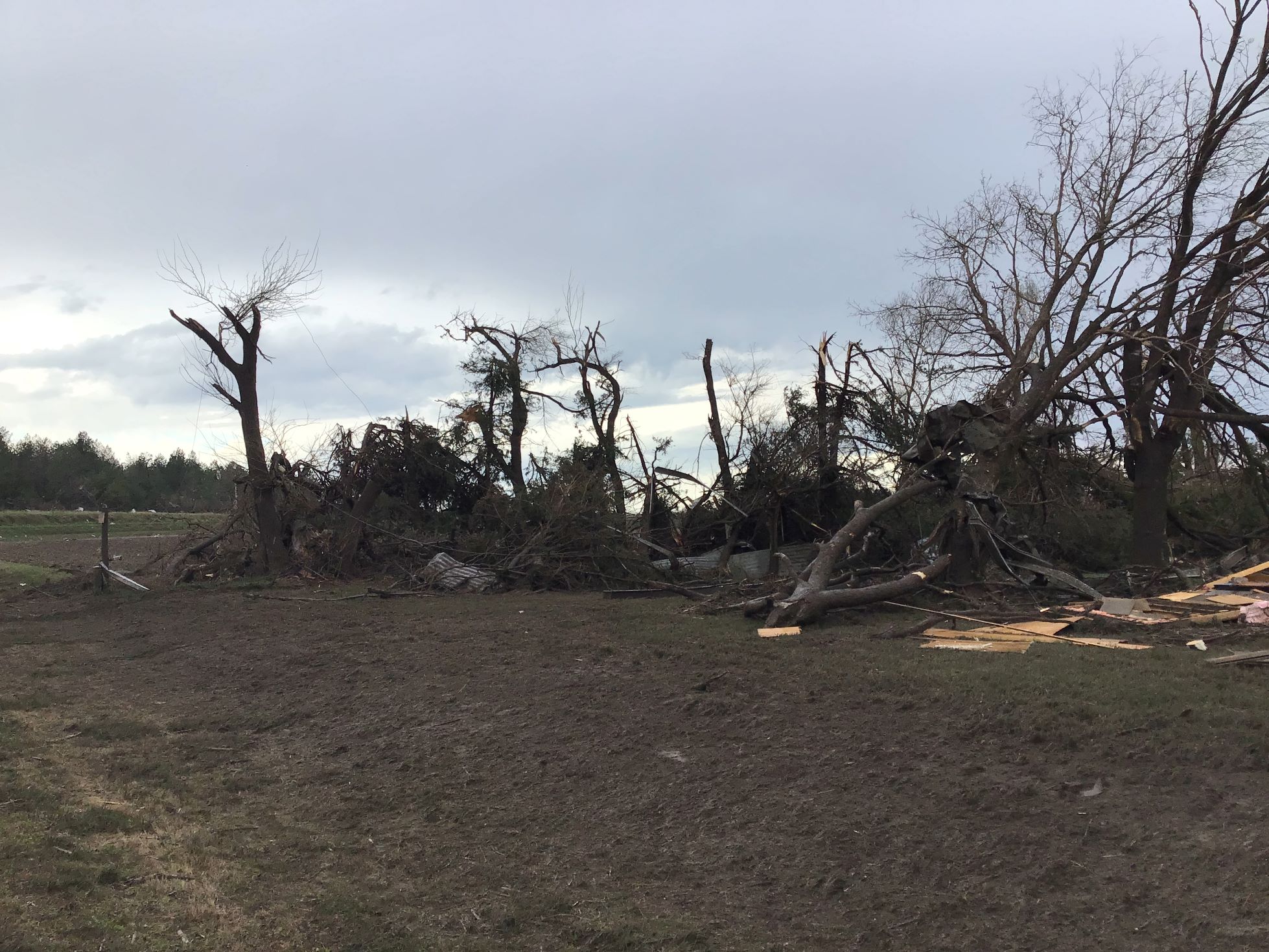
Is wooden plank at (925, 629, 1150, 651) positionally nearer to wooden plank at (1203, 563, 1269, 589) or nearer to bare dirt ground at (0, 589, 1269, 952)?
bare dirt ground at (0, 589, 1269, 952)

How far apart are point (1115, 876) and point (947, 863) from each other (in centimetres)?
60

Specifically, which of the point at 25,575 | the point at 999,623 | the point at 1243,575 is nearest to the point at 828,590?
the point at 999,623

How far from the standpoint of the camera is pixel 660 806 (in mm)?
4551

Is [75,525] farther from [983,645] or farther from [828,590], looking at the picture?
[983,645]

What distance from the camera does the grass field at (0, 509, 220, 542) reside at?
1358 inches

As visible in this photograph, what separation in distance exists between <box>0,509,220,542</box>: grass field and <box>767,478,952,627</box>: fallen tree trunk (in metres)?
27.3

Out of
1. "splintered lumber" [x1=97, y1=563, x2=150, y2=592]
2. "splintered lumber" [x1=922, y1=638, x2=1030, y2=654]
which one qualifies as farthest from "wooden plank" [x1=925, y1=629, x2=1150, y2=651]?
"splintered lumber" [x1=97, y1=563, x2=150, y2=592]

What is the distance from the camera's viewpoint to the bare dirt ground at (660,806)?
131 inches

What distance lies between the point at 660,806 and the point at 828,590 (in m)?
5.08

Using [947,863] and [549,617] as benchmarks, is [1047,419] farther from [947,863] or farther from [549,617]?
[947,863]

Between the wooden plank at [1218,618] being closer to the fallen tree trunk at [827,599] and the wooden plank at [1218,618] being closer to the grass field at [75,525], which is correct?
the fallen tree trunk at [827,599]

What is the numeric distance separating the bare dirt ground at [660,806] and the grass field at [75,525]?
2854cm

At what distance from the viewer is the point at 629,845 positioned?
4152 mm

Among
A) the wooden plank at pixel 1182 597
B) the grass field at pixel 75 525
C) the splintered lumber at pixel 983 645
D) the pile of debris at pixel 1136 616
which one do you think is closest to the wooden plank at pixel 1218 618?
the pile of debris at pixel 1136 616
